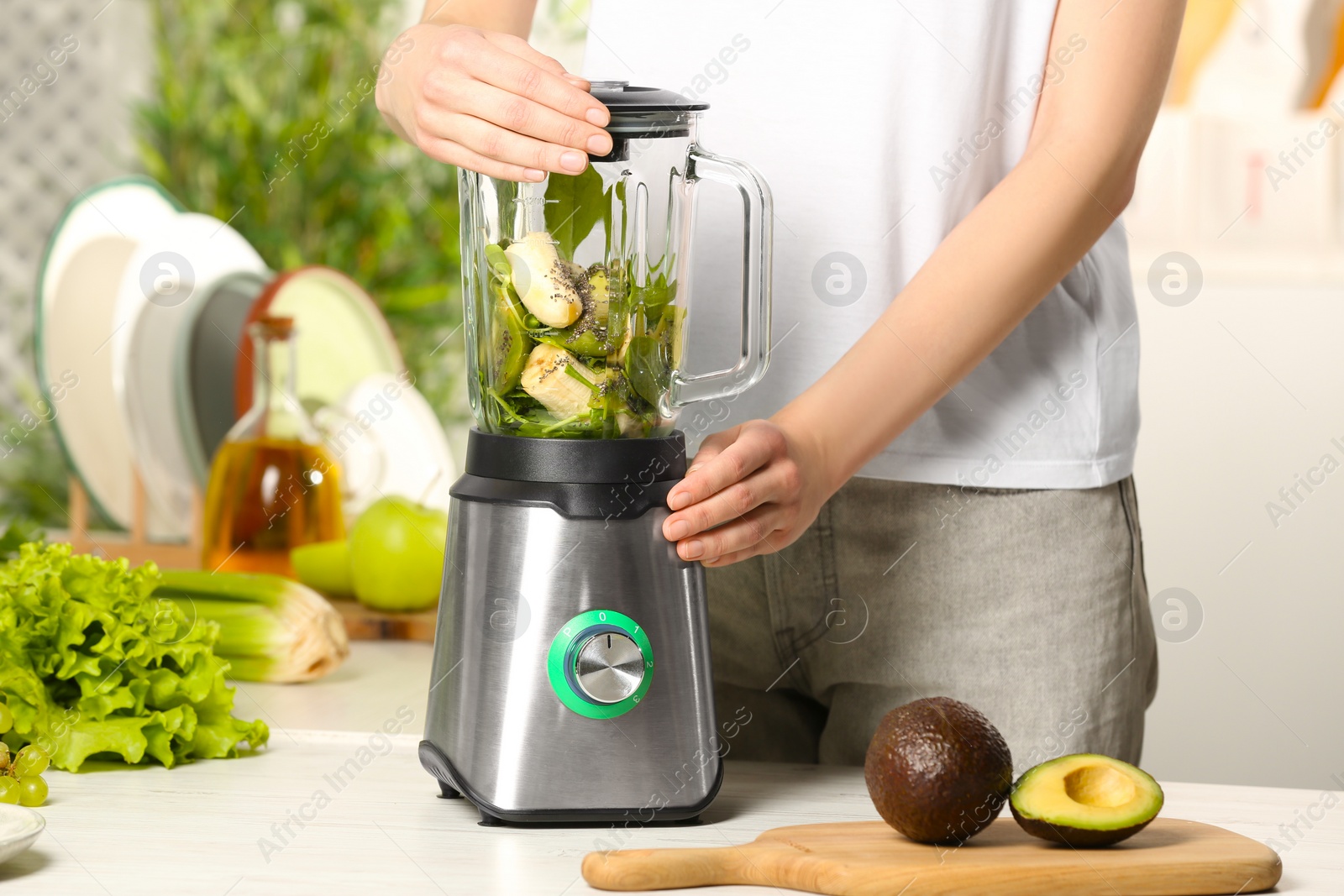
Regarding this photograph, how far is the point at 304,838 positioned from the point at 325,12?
2.49 metres

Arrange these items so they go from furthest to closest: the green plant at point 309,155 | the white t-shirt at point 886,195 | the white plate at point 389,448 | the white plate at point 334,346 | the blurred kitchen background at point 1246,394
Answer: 1. the green plant at point 309,155
2. the blurred kitchen background at point 1246,394
3. the white plate at point 334,346
4. the white plate at point 389,448
5. the white t-shirt at point 886,195

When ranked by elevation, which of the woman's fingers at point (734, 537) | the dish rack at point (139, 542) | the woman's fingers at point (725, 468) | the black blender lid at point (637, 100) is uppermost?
the black blender lid at point (637, 100)

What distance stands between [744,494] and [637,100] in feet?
0.68

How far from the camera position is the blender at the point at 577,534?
659 millimetres

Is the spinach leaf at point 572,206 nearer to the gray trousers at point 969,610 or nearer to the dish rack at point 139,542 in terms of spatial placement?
the gray trousers at point 969,610

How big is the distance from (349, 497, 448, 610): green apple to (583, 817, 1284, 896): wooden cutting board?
639 millimetres

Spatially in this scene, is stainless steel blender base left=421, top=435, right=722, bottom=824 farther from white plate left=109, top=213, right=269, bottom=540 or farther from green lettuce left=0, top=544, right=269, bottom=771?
white plate left=109, top=213, right=269, bottom=540

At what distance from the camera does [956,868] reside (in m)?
0.58

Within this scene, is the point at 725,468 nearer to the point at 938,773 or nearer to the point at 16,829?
the point at 938,773

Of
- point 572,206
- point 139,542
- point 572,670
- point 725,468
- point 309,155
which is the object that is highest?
point 309,155

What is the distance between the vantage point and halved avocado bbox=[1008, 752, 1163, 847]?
1.99 feet

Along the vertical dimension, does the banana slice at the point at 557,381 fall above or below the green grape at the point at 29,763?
above

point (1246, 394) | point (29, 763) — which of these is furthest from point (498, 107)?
point (1246, 394)

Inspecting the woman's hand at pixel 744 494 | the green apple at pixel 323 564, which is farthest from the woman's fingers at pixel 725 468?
the green apple at pixel 323 564
